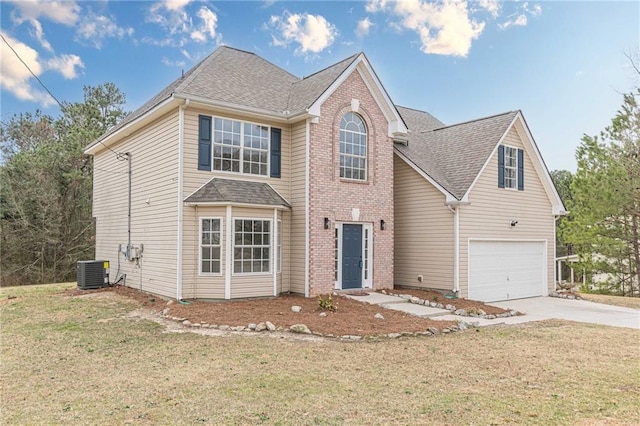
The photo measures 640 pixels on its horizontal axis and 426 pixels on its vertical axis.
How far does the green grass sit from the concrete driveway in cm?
222

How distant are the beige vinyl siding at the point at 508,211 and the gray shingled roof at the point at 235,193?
6.17 meters

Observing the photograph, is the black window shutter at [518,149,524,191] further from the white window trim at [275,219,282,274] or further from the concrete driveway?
the white window trim at [275,219,282,274]

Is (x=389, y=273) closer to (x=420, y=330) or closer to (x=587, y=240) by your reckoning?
(x=420, y=330)

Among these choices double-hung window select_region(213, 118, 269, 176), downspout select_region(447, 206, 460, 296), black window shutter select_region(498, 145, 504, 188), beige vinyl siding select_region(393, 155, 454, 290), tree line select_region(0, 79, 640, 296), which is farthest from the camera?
tree line select_region(0, 79, 640, 296)

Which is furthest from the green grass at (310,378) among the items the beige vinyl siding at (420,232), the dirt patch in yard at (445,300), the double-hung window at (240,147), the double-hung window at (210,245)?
the double-hung window at (240,147)

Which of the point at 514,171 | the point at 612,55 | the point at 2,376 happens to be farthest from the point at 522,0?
the point at 2,376

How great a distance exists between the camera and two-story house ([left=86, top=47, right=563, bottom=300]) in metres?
12.1

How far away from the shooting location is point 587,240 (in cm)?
2389

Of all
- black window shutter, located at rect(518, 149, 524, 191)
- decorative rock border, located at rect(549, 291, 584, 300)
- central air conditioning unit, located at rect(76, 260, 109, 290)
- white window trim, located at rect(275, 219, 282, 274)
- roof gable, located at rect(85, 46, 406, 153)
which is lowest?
decorative rock border, located at rect(549, 291, 584, 300)

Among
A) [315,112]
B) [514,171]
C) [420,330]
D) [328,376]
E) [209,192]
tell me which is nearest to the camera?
[328,376]

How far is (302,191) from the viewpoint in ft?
43.5

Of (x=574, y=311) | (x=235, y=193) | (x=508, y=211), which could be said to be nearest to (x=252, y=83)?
(x=235, y=193)

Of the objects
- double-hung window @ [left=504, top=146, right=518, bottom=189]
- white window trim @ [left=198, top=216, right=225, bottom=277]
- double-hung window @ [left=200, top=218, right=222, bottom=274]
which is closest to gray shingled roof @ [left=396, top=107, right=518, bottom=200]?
double-hung window @ [left=504, top=146, right=518, bottom=189]

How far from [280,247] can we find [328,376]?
23.4ft
